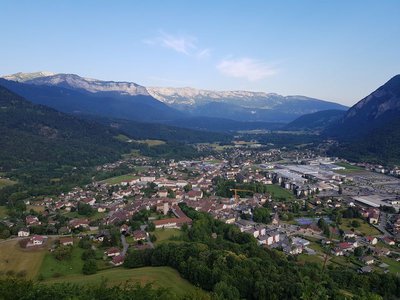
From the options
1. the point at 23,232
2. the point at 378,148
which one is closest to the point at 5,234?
the point at 23,232

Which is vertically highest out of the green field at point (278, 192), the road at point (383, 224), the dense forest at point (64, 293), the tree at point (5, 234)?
the dense forest at point (64, 293)

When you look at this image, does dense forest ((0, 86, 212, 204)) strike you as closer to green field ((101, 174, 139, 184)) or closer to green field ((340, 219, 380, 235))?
green field ((101, 174, 139, 184))

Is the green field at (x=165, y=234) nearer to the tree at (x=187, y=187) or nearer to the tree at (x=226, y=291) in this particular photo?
the tree at (x=226, y=291)

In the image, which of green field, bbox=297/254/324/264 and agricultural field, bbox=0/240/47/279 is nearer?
agricultural field, bbox=0/240/47/279

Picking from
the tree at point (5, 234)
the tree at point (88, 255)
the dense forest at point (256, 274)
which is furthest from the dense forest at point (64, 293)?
the tree at point (5, 234)

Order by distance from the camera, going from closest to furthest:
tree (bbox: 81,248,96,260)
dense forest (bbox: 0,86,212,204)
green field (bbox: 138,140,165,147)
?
tree (bbox: 81,248,96,260), dense forest (bbox: 0,86,212,204), green field (bbox: 138,140,165,147)

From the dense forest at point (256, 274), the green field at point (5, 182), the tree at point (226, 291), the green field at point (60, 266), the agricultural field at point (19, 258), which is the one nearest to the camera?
the tree at point (226, 291)

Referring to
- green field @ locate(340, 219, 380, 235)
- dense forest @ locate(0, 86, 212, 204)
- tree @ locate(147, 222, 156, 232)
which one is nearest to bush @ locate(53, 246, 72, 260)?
tree @ locate(147, 222, 156, 232)
